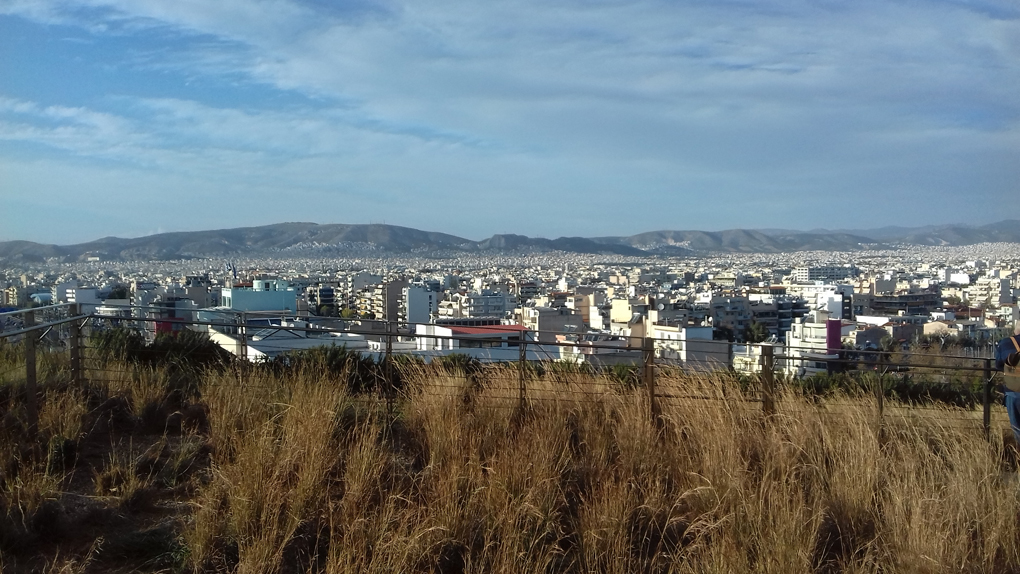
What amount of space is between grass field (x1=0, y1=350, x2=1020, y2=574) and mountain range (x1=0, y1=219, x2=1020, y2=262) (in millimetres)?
23168

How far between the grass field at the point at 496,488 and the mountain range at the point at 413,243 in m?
23.2

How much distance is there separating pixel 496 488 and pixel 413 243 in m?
118

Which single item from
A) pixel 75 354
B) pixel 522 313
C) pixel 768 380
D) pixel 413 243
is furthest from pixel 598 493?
pixel 413 243

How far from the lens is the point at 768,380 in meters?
7.30

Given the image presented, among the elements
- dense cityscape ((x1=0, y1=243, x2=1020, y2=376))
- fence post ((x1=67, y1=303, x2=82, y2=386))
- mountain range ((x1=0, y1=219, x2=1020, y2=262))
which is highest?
mountain range ((x1=0, y1=219, x2=1020, y2=262))

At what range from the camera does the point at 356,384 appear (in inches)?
371

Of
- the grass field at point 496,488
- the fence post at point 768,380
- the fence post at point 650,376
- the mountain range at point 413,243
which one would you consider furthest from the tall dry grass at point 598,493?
the mountain range at point 413,243

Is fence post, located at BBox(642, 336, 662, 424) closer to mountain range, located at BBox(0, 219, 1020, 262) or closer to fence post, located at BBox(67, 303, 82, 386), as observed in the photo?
fence post, located at BBox(67, 303, 82, 386)

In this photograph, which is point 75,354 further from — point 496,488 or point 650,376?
point 650,376

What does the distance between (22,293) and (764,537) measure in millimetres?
19752

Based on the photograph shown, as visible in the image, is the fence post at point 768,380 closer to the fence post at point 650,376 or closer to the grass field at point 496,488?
the grass field at point 496,488

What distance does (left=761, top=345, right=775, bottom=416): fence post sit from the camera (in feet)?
23.0

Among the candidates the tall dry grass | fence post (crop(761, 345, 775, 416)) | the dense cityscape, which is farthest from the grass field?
the dense cityscape

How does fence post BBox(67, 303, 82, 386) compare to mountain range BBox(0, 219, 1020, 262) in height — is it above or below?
below
